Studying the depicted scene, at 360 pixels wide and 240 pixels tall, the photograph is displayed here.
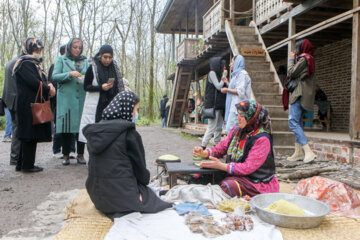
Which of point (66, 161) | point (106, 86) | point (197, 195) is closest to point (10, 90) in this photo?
point (66, 161)

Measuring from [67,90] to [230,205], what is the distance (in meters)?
3.32

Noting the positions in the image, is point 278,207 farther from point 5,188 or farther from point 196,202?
point 5,188

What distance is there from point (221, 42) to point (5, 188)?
8857mm

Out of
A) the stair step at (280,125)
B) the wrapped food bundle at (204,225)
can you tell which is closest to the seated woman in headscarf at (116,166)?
the wrapped food bundle at (204,225)

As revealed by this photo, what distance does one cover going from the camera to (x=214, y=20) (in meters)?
10.6

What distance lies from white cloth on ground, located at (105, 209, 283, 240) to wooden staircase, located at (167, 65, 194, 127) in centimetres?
1327

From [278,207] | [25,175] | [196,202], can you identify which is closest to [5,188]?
[25,175]

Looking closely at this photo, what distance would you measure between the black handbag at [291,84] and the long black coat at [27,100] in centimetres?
413

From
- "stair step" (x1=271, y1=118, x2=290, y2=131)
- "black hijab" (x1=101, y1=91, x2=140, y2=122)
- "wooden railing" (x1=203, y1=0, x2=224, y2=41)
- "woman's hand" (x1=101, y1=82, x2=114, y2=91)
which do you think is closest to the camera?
"black hijab" (x1=101, y1=91, x2=140, y2=122)

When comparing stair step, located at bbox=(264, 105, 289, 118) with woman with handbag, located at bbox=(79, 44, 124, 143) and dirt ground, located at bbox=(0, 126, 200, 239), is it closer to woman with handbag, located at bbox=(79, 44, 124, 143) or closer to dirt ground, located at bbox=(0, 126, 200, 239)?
dirt ground, located at bbox=(0, 126, 200, 239)

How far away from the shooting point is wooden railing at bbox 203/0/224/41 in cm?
998

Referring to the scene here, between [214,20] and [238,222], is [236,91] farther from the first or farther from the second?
[214,20]

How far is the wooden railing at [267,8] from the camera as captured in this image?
8078mm

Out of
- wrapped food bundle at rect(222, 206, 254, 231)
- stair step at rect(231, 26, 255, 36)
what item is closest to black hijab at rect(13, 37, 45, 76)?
wrapped food bundle at rect(222, 206, 254, 231)
